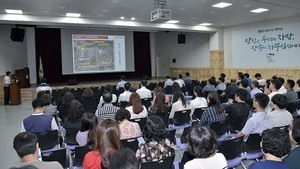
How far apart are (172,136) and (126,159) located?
2.42 m

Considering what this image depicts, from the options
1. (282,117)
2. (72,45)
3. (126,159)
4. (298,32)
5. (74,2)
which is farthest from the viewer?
(72,45)

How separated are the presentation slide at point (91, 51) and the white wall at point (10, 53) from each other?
229 cm

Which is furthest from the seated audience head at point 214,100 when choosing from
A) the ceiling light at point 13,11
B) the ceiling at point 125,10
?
the ceiling light at point 13,11

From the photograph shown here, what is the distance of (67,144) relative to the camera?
4.48 m

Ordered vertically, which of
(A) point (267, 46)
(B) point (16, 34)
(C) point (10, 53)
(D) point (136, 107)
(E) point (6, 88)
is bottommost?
(D) point (136, 107)

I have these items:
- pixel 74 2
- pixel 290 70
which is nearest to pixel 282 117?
pixel 74 2

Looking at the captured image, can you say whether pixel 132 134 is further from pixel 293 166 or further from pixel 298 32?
pixel 298 32

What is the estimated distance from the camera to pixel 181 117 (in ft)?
17.8

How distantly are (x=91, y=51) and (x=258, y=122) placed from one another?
13.4m

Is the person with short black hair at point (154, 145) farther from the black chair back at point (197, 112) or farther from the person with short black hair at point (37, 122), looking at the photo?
the black chair back at point (197, 112)

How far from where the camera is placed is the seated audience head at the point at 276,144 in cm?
201

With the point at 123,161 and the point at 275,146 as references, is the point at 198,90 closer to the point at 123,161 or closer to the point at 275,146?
the point at 275,146

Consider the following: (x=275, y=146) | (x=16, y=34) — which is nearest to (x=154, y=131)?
(x=275, y=146)

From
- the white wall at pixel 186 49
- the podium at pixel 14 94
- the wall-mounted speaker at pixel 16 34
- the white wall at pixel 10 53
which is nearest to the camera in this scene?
the podium at pixel 14 94
